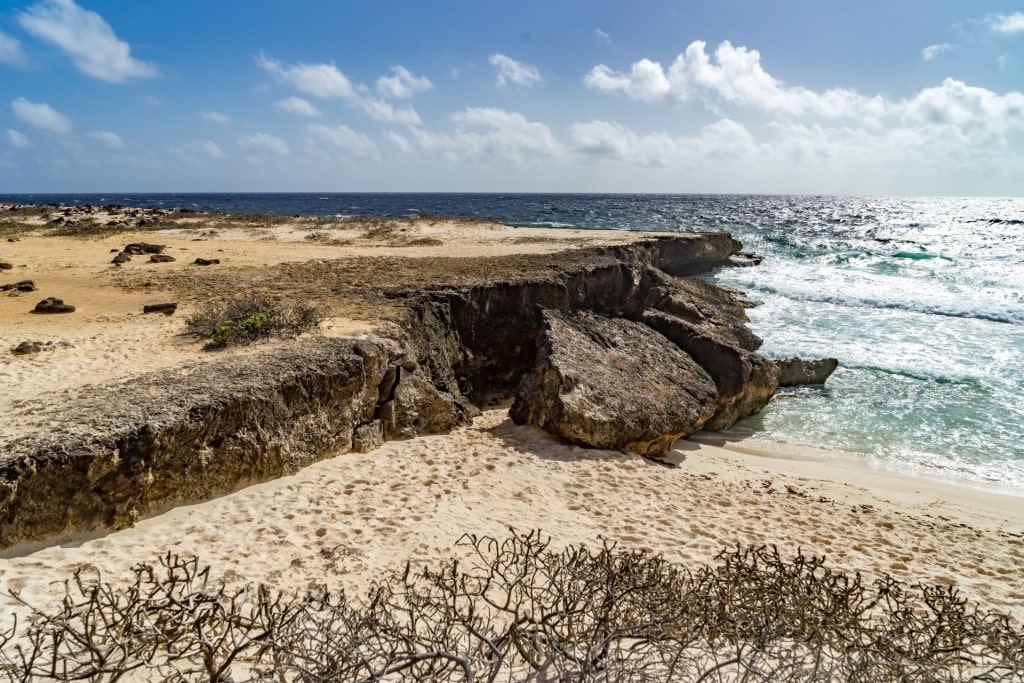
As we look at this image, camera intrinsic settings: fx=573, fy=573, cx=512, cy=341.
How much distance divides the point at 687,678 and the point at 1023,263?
41.9 meters

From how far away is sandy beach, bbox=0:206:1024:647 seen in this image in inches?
214

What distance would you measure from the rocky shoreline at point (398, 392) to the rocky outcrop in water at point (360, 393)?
0.07ft

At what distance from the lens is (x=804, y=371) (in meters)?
13.8

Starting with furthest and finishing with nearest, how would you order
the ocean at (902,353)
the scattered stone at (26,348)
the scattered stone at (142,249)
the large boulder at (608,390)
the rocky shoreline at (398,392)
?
the scattered stone at (142,249) → the ocean at (902,353) → the large boulder at (608,390) → the scattered stone at (26,348) → the rocky shoreline at (398,392)

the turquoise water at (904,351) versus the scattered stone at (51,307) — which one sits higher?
the scattered stone at (51,307)

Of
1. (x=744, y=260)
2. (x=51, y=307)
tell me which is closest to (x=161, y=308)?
(x=51, y=307)

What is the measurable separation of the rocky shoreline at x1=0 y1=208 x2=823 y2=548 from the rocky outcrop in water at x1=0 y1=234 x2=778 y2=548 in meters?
0.02

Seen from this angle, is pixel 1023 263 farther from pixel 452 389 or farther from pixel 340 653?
pixel 340 653

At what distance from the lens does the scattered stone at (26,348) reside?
783cm

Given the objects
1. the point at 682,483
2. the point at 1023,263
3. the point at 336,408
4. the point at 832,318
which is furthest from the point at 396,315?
the point at 1023,263

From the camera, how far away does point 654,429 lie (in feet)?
30.3

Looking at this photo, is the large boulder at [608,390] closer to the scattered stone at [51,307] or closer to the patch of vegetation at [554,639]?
the patch of vegetation at [554,639]

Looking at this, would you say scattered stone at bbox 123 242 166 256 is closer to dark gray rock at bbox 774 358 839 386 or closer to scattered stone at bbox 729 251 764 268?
dark gray rock at bbox 774 358 839 386

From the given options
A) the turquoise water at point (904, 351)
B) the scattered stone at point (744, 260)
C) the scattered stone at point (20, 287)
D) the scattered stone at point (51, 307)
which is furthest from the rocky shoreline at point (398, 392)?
the scattered stone at point (744, 260)
